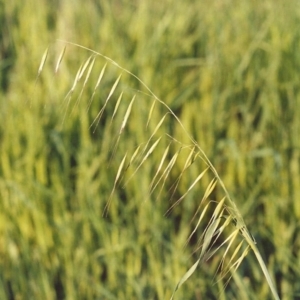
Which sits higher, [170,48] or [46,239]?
[170,48]

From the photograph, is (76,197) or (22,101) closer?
(76,197)

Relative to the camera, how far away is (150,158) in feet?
5.92

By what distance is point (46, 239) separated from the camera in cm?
164

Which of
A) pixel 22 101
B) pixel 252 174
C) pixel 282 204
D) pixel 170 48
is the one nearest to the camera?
pixel 282 204

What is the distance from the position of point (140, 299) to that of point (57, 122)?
69 cm

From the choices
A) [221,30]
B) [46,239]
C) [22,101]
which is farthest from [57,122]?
[221,30]

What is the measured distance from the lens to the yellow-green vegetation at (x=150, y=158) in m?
1.55

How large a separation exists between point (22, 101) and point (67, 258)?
23.2 inches

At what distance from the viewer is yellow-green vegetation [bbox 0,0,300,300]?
1551 millimetres

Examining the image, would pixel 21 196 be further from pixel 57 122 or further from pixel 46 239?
pixel 57 122

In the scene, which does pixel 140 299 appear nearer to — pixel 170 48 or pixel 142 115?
pixel 142 115

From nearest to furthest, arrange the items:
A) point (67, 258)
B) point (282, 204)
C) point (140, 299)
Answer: point (140, 299)
point (67, 258)
point (282, 204)

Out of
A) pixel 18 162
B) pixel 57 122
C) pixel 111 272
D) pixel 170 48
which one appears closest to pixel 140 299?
pixel 111 272

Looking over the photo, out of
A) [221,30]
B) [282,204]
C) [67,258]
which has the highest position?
[221,30]
